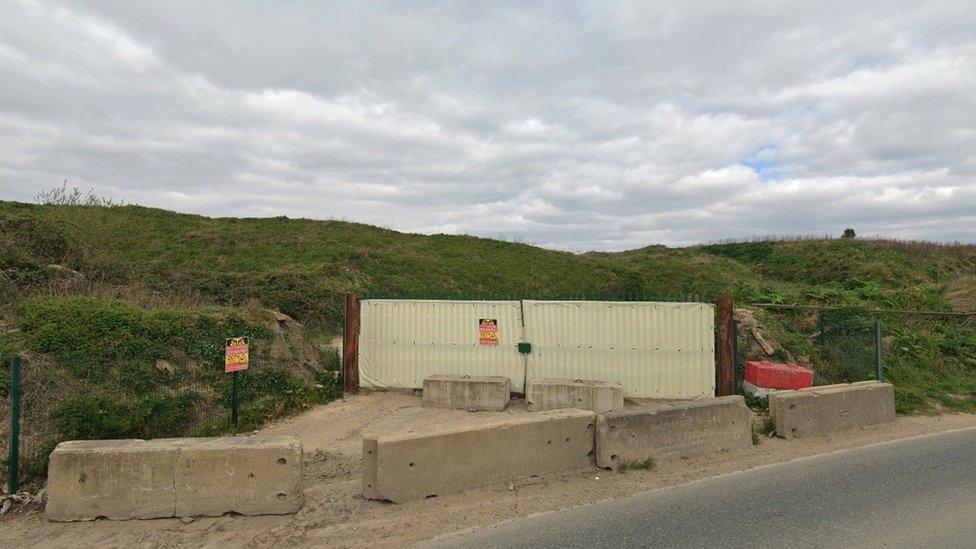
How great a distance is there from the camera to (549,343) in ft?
33.9

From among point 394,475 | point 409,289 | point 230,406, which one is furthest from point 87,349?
point 409,289

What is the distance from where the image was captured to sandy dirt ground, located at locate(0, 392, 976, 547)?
473 cm

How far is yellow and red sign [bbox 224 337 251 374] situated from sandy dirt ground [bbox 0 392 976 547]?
233cm

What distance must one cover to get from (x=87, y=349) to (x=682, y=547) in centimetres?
917

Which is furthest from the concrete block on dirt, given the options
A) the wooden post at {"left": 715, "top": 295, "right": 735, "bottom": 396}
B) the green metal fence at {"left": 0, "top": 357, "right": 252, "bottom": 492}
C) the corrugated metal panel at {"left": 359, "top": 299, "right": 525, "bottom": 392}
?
the wooden post at {"left": 715, "top": 295, "right": 735, "bottom": 396}

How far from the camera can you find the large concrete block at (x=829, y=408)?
298 inches

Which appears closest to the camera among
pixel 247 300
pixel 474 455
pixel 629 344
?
pixel 474 455

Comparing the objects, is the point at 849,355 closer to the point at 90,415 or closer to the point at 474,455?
the point at 474,455

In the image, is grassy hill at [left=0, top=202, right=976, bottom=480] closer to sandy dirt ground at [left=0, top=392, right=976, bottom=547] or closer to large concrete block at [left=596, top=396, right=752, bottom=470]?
sandy dirt ground at [left=0, top=392, right=976, bottom=547]

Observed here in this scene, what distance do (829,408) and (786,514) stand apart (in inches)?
149

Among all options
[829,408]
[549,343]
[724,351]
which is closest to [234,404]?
[549,343]

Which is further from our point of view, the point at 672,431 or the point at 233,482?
the point at 672,431

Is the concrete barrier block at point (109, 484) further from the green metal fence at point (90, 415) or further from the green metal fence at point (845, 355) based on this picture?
the green metal fence at point (845, 355)

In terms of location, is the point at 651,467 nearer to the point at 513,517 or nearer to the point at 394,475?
the point at 513,517
